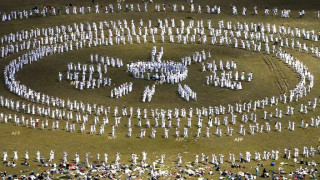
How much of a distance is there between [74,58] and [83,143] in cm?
3158

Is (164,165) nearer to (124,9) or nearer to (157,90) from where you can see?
(157,90)

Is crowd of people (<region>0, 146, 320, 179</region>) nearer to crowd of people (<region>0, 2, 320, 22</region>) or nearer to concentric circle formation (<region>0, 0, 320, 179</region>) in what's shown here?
concentric circle formation (<region>0, 0, 320, 179</region>)

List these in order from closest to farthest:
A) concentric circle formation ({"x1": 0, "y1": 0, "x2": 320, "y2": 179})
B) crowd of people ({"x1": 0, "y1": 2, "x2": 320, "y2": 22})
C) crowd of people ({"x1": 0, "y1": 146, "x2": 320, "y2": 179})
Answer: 1. crowd of people ({"x1": 0, "y1": 146, "x2": 320, "y2": 179})
2. concentric circle formation ({"x1": 0, "y1": 0, "x2": 320, "y2": 179})
3. crowd of people ({"x1": 0, "y1": 2, "x2": 320, "y2": 22})

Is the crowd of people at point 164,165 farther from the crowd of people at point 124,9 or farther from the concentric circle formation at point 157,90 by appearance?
the crowd of people at point 124,9

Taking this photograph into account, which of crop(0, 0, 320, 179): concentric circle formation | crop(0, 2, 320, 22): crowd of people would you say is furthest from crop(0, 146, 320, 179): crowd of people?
crop(0, 2, 320, 22): crowd of people

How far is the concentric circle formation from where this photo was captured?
10750 centimetres

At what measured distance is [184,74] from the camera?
13325cm

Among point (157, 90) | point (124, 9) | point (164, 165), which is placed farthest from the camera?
point (124, 9)

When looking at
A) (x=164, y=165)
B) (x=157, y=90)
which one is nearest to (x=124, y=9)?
(x=157, y=90)

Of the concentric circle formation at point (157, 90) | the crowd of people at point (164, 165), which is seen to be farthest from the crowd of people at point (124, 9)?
the crowd of people at point (164, 165)

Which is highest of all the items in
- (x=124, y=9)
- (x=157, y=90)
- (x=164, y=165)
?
(x=124, y=9)

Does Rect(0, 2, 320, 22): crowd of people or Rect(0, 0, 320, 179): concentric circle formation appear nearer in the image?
Rect(0, 0, 320, 179): concentric circle formation

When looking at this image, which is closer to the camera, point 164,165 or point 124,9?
point 164,165

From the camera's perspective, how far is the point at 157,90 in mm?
128250
